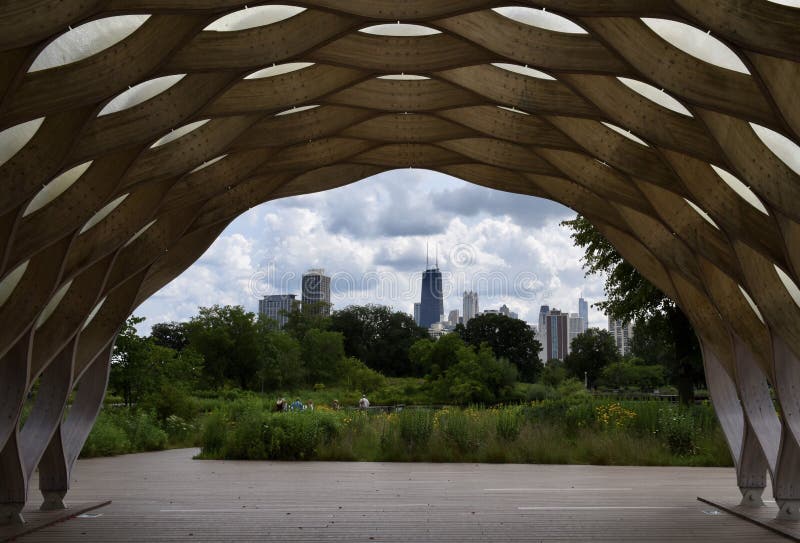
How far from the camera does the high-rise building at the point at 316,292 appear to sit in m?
88.6

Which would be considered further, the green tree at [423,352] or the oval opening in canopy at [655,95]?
the green tree at [423,352]

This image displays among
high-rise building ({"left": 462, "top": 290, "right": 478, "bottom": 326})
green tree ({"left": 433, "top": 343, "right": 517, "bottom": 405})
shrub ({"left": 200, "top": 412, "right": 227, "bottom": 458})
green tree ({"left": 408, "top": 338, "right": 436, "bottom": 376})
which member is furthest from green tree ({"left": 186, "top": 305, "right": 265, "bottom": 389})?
high-rise building ({"left": 462, "top": 290, "right": 478, "bottom": 326})

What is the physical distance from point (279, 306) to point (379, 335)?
12.1 meters

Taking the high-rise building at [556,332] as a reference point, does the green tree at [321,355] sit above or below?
below

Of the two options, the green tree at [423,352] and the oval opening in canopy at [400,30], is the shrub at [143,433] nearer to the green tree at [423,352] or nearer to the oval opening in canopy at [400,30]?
the oval opening in canopy at [400,30]

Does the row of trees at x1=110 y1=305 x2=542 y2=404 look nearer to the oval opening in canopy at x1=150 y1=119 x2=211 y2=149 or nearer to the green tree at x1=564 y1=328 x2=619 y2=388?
the green tree at x1=564 y1=328 x2=619 y2=388

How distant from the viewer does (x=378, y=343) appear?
86.5 m

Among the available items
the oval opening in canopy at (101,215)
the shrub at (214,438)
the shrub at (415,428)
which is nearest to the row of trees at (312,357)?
the shrub at (214,438)

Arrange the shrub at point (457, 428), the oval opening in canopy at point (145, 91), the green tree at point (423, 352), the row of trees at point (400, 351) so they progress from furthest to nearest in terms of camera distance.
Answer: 1. the green tree at point (423, 352)
2. the row of trees at point (400, 351)
3. the shrub at point (457, 428)
4. the oval opening in canopy at point (145, 91)


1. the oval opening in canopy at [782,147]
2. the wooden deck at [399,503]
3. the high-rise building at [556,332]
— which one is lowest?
the wooden deck at [399,503]

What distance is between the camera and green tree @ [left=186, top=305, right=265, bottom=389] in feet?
200

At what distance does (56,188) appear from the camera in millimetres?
12508

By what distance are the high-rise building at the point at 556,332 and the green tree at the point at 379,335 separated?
4424cm

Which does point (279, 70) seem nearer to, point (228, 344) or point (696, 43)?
point (696, 43)
